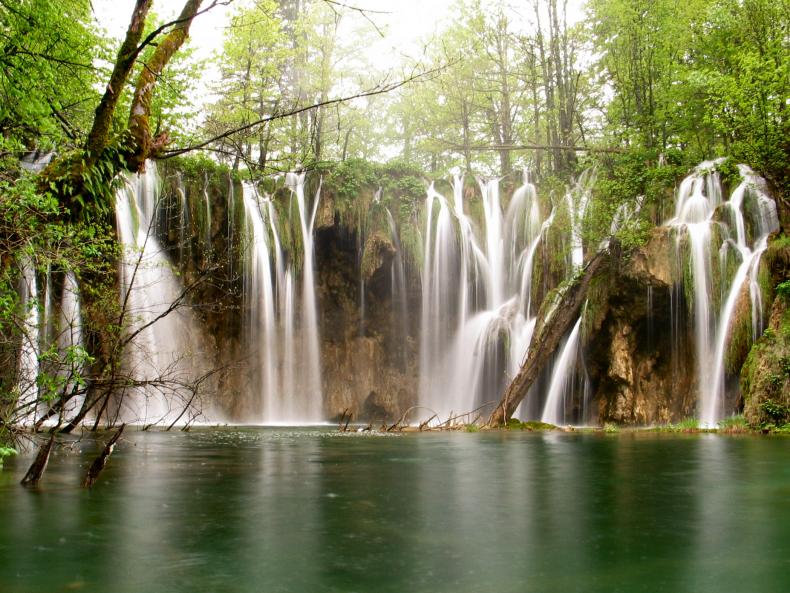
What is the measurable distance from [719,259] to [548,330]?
505 centimetres

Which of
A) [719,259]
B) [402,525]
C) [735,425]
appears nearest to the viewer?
[402,525]

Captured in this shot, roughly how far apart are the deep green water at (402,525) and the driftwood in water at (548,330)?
750 cm

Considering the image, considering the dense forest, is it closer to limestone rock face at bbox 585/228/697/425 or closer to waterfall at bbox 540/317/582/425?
limestone rock face at bbox 585/228/697/425

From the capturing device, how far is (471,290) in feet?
82.1

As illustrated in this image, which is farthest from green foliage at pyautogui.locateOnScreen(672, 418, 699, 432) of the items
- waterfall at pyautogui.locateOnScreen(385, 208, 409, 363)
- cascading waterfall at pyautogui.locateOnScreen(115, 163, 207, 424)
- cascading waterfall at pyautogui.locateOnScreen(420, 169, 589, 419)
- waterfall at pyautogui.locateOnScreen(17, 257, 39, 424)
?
waterfall at pyautogui.locateOnScreen(17, 257, 39, 424)

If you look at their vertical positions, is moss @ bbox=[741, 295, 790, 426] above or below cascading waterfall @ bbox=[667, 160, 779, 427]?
below

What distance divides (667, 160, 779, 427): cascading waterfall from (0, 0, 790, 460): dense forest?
25.0 inches

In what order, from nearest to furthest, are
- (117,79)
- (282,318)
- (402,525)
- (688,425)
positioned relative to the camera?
(402,525) → (117,79) → (688,425) → (282,318)

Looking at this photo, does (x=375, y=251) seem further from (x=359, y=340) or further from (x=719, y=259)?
(x=719, y=259)

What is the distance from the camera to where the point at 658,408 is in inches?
760

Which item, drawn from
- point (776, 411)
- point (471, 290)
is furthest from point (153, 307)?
point (776, 411)

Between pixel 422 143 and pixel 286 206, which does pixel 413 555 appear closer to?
pixel 286 206

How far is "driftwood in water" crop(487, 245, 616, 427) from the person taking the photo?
1880cm

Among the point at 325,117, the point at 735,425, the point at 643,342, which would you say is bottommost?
the point at 735,425
